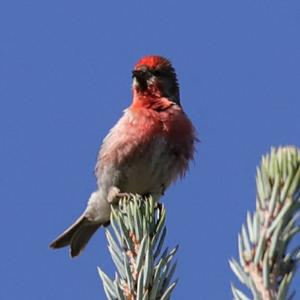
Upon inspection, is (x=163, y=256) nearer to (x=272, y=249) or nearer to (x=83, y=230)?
(x=272, y=249)

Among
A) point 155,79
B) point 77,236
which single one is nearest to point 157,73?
point 155,79

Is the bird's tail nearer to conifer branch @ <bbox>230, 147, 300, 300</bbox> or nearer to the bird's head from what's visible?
the bird's head

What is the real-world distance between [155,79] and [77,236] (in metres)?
1.92

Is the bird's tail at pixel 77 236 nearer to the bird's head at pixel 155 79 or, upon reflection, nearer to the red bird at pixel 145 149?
the red bird at pixel 145 149

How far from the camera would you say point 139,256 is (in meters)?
1.91

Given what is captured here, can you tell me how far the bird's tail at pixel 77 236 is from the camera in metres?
7.14

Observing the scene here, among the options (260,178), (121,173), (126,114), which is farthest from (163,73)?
(260,178)

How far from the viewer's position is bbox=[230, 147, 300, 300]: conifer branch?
4.72 feet

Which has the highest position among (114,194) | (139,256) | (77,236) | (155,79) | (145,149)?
(155,79)

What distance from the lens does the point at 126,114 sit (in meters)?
6.55

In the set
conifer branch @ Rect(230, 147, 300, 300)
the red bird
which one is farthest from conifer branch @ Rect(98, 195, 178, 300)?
the red bird

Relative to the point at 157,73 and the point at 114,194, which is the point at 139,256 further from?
the point at 157,73

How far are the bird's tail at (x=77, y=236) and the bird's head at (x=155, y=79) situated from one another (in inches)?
63.1

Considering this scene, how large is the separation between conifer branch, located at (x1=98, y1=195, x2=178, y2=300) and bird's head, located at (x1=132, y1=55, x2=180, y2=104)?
4666mm
